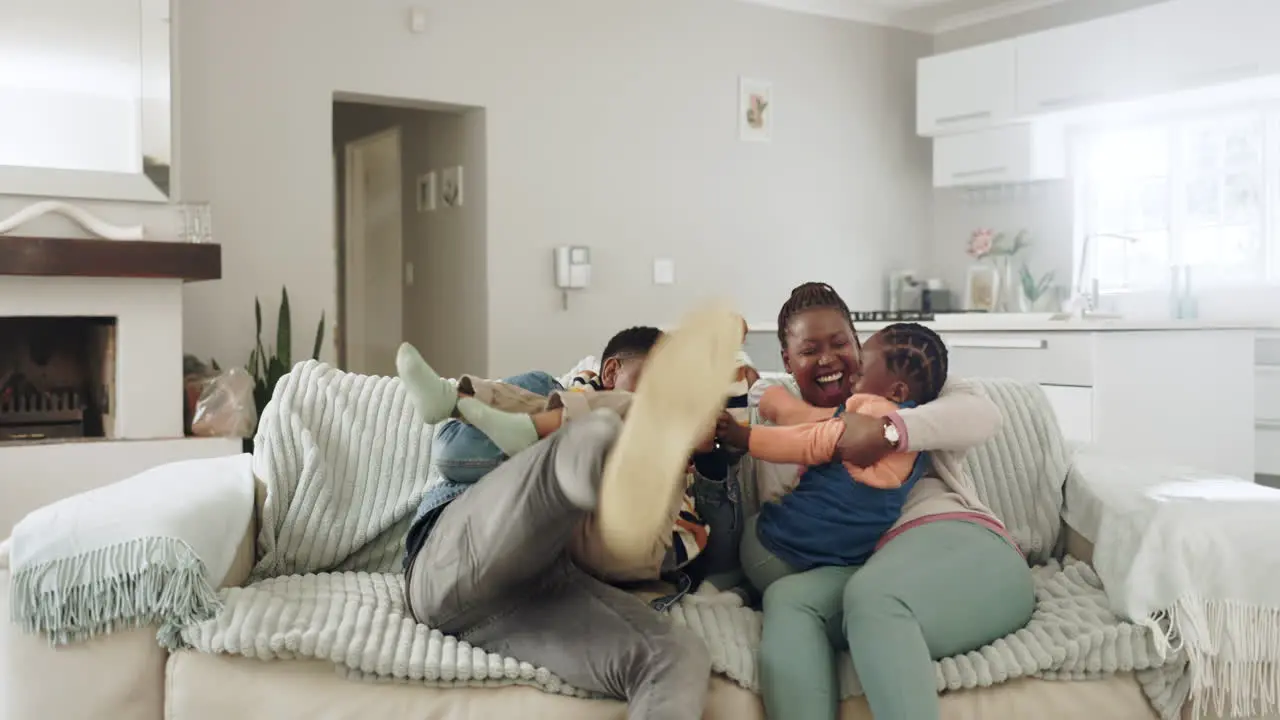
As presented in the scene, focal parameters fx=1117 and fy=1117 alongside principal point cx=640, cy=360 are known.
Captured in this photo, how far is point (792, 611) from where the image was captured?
174 centimetres

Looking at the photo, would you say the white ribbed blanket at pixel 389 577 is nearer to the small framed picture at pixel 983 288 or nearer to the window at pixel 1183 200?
the window at pixel 1183 200

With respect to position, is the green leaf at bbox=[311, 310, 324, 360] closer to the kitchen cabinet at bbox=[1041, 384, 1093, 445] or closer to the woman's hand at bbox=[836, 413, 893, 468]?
the kitchen cabinet at bbox=[1041, 384, 1093, 445]

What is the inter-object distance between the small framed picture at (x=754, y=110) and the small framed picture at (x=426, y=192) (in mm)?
1570

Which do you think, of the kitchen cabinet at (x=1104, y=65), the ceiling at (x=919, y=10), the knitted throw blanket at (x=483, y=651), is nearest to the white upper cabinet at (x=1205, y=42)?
the kitchen cabinet at (x=1104, y=65)

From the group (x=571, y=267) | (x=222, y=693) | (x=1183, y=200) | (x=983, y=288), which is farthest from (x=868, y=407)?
(x=983, y=288)

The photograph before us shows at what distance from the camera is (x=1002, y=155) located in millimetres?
5453

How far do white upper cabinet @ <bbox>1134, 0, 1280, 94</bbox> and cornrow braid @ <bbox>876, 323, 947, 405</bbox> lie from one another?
10.5ft

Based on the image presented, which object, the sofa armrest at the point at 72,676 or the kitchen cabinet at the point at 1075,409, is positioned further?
the kitchen cabinet at the point at 1075,409

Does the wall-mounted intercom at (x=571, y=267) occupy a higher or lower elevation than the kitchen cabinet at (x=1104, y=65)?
lower

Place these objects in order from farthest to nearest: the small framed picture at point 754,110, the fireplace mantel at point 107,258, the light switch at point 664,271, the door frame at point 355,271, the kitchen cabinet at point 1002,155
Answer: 1. the door frame at point 355,271
2. the small framed picture at point 754,110
3. the light switch at point 664,271
4. the kitchen cabinet at point 1002,155
5. the fireplace mantel at point 107,258

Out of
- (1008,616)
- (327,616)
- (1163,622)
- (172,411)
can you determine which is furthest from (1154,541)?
(172,411)

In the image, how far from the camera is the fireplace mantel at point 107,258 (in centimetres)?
346

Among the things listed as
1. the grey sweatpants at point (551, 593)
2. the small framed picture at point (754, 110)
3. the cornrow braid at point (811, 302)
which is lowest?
the grey sweatpants at point (551, 593)

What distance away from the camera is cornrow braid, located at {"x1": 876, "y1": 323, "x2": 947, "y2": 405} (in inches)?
77.9
